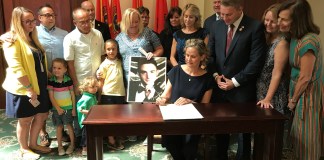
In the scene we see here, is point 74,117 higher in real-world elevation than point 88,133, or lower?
lower

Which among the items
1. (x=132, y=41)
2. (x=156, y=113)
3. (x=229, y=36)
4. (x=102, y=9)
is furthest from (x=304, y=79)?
(x=102, y=9)

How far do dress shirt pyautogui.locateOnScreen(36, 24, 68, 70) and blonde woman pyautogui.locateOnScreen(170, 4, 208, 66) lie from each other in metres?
1.22

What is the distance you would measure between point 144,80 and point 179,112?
3.26 ft

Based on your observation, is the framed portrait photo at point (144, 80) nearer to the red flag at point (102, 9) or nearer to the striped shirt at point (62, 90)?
the striped shirt at point (62, 90)

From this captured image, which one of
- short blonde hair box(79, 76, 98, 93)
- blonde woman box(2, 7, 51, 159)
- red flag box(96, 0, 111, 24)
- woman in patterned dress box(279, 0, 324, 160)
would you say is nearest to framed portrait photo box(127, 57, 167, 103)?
short blonde hair box(79, 76, 98, 93)

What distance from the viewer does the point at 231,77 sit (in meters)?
2.61

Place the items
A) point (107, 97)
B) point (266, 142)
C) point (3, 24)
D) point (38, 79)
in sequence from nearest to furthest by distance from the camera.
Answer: point (266, 142) → point (38, 79) → point (107, 97) → point (3, 24)

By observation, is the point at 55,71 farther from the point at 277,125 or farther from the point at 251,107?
the point at 277,125

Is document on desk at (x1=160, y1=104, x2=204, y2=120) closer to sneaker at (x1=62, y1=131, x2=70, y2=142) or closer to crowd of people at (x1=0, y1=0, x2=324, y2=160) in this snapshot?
crowd of people at (x1=0, y1=0, x2=324, y2=160)

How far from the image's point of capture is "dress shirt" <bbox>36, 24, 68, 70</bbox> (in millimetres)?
3160

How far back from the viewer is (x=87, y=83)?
9.84ft

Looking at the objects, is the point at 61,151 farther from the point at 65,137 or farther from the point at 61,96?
the point at 61,96

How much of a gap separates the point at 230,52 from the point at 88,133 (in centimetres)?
133

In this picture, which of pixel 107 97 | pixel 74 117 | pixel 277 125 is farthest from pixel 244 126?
pixel 74 117
